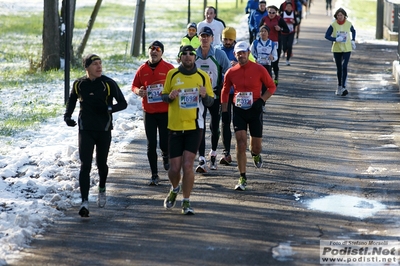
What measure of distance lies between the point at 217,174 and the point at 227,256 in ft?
13.4

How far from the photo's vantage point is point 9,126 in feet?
52.9

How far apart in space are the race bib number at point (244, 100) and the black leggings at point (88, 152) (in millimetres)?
2117

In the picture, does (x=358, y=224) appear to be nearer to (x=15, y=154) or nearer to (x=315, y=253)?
(x=315, y=253)

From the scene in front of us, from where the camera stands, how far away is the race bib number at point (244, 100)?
1166cm

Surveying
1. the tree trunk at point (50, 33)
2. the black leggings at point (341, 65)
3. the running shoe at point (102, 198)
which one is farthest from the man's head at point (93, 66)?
the tree trunk at point (50, 33)

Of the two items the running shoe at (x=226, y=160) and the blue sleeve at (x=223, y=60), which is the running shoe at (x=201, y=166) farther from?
the blue sleeve at (x=223, y=60)

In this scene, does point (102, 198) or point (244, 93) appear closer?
point (102, 198)

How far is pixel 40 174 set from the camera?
12055 millimetres

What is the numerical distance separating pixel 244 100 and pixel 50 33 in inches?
514

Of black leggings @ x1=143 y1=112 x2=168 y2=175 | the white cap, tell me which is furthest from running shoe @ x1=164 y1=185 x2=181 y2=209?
the white cap

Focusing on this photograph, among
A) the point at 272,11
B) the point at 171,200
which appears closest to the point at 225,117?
the point at 171,200

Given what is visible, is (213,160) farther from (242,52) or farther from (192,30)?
(192,30)

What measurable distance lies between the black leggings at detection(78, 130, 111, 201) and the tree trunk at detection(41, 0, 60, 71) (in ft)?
45.2

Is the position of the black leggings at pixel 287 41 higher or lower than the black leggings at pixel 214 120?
higher
